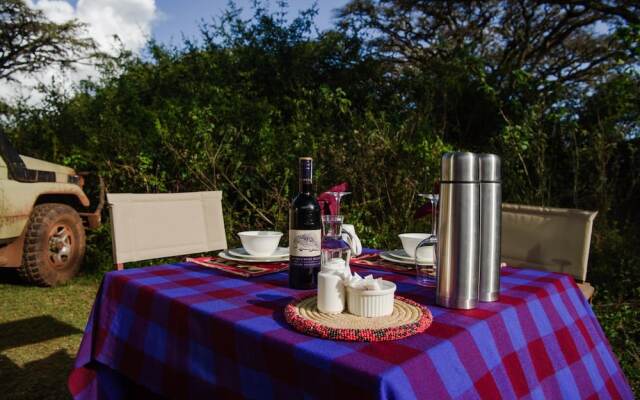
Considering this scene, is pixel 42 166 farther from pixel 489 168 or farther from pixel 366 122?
pixel 489 168

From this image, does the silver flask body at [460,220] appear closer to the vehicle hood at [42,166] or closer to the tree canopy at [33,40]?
the vehicle hood at [42,166]

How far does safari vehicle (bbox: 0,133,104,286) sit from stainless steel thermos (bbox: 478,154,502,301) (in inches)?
156

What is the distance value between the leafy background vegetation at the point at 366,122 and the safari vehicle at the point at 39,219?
1.11ft

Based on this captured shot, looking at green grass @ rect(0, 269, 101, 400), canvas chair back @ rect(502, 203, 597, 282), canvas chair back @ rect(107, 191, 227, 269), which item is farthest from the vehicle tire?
canvas chair back @ rect(502, 203, 597, 282)

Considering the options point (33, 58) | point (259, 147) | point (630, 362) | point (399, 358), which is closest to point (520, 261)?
point (630, 362)

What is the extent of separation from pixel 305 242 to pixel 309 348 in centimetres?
42

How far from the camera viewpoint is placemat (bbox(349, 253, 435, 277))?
1.66 metres

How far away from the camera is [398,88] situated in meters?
5.98

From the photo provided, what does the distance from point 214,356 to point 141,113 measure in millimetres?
4764

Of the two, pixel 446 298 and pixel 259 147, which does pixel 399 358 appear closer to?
pixel 446 298

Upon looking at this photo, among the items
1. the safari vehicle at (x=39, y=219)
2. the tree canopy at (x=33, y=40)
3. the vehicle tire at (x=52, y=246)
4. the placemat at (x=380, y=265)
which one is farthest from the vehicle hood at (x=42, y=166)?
the tree canopy at (x=33, y=40)

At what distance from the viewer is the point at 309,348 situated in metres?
0.92

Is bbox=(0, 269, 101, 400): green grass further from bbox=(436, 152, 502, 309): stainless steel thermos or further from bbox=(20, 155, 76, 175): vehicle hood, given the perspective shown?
bbox=(436, 152, 502, 309): stainless steel thermos

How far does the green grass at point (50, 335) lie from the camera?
100 inches
